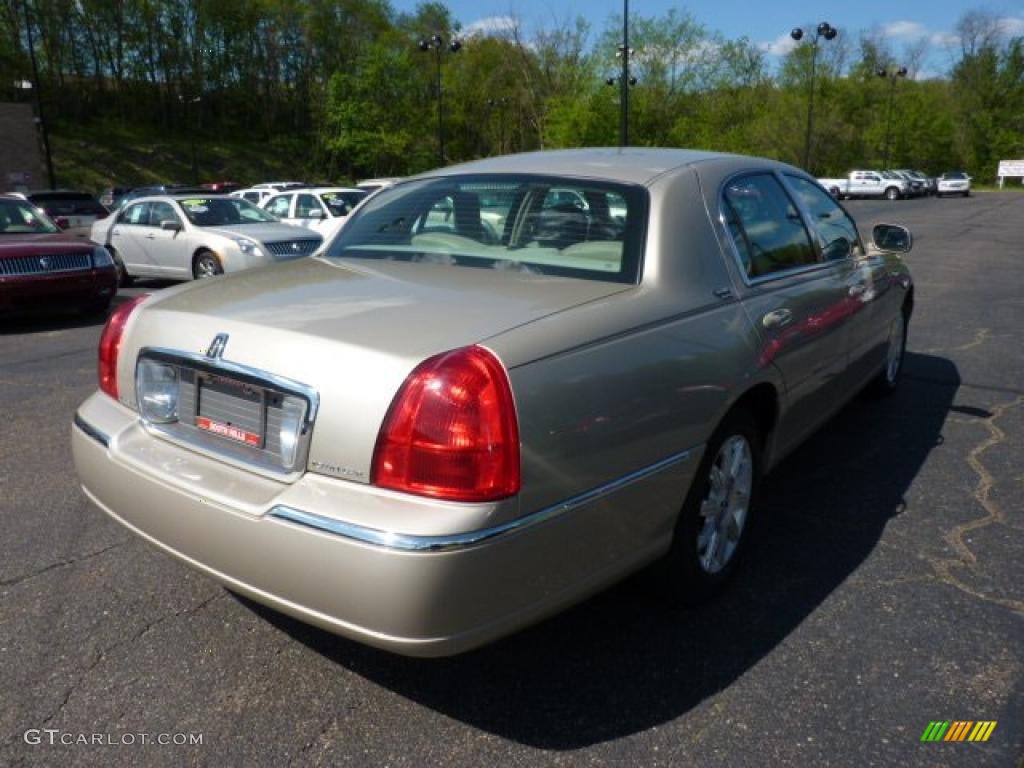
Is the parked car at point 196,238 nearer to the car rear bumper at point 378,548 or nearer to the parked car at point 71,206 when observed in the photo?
the parked car at point 71,206

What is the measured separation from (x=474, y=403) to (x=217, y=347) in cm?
85

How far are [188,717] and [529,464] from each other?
128 cm

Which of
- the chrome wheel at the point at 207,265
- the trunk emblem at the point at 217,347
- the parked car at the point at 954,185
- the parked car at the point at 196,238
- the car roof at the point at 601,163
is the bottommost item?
the parked car at the point at 954,185

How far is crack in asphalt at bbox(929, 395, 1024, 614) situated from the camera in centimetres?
314

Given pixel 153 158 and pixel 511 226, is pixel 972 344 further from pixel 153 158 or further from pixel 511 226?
pixel 153 158

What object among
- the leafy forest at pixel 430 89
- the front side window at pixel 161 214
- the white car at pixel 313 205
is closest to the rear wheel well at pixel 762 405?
the front side window at pixel 161 214

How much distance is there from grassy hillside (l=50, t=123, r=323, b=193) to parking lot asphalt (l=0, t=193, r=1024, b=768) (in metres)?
51.7

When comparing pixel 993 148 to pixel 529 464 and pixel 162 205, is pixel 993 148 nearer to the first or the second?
pixel 162 205

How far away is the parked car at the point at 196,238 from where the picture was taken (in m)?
11.7

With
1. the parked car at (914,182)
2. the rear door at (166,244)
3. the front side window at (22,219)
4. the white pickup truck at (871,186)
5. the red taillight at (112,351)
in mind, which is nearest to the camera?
the red taillight at (112,351)

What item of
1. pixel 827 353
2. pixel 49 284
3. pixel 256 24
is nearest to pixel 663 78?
pixel 256 24

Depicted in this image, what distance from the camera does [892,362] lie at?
5.61m

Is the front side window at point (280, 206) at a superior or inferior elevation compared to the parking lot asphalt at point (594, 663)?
superior

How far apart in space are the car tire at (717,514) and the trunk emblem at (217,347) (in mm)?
1523
